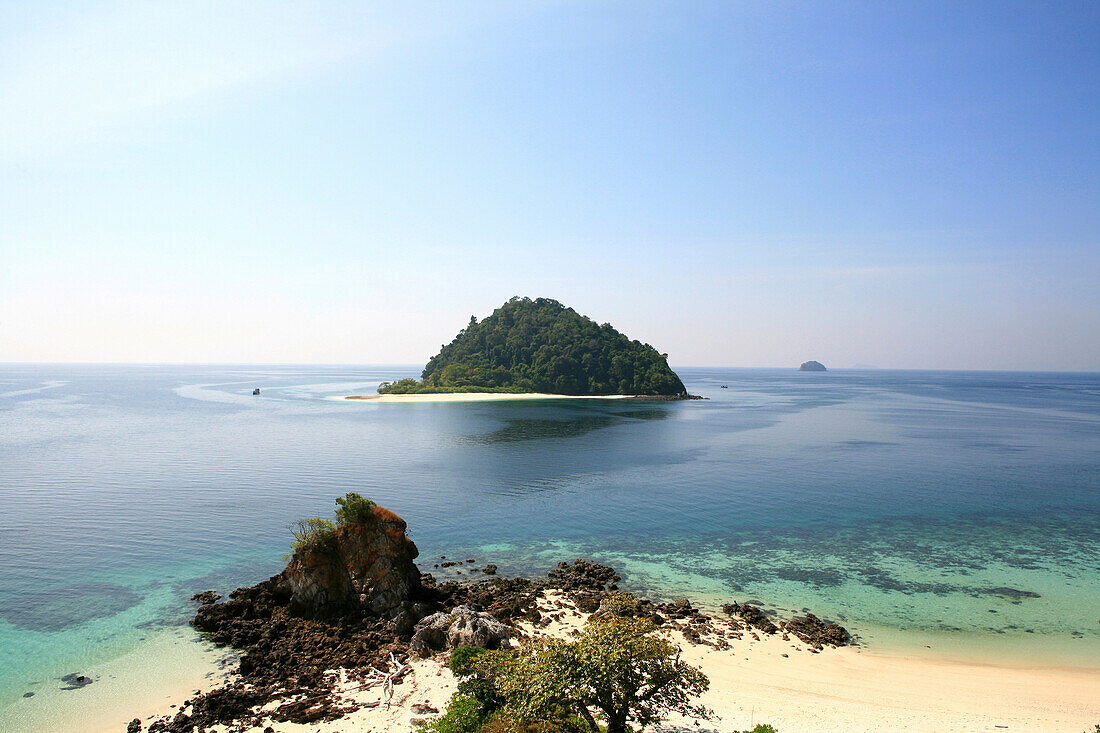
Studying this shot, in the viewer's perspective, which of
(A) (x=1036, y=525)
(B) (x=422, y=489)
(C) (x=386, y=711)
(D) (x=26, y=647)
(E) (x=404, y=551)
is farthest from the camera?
(B) (x=422, y=489)

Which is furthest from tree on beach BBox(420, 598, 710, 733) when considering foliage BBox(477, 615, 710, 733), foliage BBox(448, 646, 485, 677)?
foliage BBox(448, 646, 485, 677)

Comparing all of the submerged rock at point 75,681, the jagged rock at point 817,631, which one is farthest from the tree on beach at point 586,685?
the submerged rock at point 75,681

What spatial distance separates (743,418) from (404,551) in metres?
108

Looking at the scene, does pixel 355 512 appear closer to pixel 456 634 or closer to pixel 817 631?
pixel 456 634

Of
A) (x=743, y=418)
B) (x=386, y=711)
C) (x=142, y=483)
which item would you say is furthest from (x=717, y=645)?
(x=743, y=418)

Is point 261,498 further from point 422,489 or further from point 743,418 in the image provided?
point 743,418

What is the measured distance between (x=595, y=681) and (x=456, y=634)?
931 centimetres

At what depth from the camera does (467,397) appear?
552 feet

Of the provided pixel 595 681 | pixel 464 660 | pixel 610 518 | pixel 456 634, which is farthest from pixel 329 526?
pixel 610 518

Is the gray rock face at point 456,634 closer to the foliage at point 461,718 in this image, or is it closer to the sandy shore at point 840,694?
the sandy shore at point 840,694

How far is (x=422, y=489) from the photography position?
173 ft

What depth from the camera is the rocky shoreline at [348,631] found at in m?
18.4

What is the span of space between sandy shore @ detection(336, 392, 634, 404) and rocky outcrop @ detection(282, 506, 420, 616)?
429ft

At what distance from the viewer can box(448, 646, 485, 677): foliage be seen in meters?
19.7
